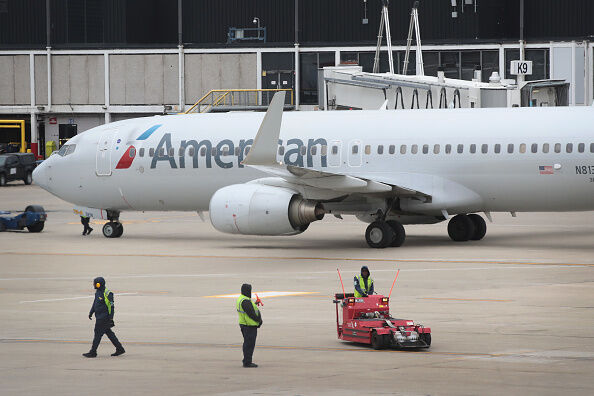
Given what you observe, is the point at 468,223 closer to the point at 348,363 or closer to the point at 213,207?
the point at 213,207

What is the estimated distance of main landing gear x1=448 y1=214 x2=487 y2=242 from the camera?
120 ft

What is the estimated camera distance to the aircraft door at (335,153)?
3559 cm

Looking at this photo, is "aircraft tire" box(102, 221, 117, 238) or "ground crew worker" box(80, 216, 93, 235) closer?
"aircraft tire" box(102, 221, 117, 238)

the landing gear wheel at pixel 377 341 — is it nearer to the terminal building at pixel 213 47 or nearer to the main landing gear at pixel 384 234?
the main landing gear at pixel 384 234

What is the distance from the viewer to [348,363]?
17.0 m

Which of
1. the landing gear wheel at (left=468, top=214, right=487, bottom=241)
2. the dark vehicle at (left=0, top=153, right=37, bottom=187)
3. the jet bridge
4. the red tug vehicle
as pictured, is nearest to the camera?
the red tug vehicle

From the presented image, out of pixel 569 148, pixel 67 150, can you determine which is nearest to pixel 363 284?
pixel 569 148

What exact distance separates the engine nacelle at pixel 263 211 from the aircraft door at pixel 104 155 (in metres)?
6.37

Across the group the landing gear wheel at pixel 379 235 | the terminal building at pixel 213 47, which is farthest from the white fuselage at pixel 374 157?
the terminal building at pixel 213 47

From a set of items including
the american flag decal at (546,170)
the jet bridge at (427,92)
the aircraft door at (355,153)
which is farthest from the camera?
the jet bridge at (427,92)

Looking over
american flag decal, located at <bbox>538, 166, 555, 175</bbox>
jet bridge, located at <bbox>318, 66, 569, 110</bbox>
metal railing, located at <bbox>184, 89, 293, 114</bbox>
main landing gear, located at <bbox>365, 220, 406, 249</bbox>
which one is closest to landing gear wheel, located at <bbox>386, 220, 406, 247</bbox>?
main landing gear, located at <bbox>365, 220, 406, 249</bbox>

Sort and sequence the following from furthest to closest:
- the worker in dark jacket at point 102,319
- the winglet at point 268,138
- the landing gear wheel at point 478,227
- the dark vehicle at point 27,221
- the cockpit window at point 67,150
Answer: the dark vehicle at point 27,221 < the cockpit window at point 67,150 < the landing gear wheel at point 478,227 < the winglet at point 268,138 < the worker in dark jacket at point 102,319

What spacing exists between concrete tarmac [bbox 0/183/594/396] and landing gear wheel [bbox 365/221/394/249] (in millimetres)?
438

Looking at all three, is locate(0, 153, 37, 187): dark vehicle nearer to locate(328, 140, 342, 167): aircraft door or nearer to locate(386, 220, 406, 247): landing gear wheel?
locate(328, 140, 342, 167): aircraft door
